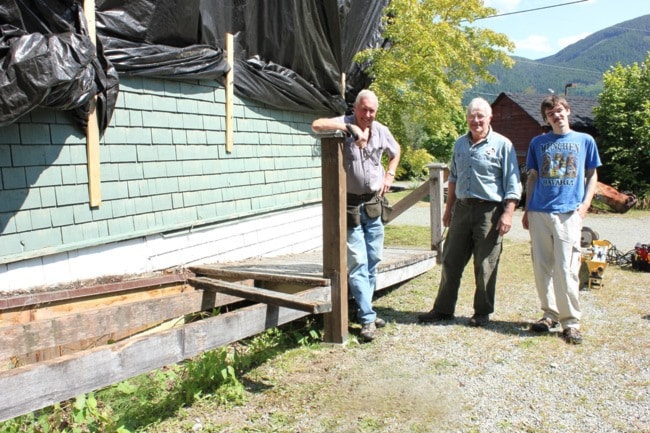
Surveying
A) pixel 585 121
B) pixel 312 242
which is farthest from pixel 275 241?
pixel 585 121

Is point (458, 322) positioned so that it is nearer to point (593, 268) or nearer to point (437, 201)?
point (593, 268)

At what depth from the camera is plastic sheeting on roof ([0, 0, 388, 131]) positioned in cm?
369

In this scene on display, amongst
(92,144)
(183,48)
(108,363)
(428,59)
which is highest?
(428,59)

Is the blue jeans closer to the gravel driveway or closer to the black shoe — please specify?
the black shoe

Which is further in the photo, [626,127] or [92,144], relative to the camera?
[626,127]

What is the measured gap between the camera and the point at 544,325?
4.68m

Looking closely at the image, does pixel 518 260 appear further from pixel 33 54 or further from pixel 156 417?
pixel 33 54

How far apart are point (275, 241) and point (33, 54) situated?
3.97 m

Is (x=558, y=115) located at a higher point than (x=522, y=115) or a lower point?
lower

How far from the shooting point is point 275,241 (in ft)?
23.4

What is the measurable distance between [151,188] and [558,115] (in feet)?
11.8

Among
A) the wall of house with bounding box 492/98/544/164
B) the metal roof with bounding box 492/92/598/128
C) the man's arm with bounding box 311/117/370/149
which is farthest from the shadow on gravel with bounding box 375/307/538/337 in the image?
the wall of house with bounding box 492/98/544/164

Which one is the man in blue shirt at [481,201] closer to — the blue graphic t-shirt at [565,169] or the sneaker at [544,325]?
the blue graphic t-shirt at [565,169]

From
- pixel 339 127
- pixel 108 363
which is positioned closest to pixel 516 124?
pixel 339 127
